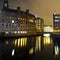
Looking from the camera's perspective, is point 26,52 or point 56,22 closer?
point 26,52

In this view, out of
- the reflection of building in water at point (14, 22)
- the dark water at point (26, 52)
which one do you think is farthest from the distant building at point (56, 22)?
the dark water at point (26, 52)

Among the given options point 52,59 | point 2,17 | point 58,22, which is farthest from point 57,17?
point 52,59

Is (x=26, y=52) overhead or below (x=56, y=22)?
below

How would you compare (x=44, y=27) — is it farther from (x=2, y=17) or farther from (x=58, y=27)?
(x=2, y=17)

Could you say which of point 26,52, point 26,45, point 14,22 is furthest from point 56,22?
point 26,52

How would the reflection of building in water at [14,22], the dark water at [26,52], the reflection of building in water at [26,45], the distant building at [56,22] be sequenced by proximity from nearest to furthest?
the dark water at [26,52] → the reflection of building in water at [26,45] → the reflection of building in water at [14,22] → the distant building at [56,22]

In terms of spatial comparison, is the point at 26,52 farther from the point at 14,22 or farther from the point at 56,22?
the point at 56,22

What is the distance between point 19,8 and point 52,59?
44688 mm

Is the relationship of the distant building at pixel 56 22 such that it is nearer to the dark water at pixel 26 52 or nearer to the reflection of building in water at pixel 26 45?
the reflection of building in water at pixel 26 45

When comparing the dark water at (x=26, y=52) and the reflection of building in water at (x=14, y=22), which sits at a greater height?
the reflection of building in water at (x=14, y=22)

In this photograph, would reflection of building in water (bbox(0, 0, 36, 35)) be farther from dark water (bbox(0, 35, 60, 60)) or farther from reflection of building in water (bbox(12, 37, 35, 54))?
dark water (bbox(0, 35, 60, 60))

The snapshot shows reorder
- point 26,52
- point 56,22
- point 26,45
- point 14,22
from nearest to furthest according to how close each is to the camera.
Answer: point 26,52, point 26,45, point 14,22, point 56,22

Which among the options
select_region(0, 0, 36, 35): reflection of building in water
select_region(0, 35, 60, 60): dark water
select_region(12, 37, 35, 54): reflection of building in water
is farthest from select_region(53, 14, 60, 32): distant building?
select_region(0, 35, 60, 60): dark water

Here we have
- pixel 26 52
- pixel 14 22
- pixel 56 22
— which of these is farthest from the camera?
pixel 56 22
